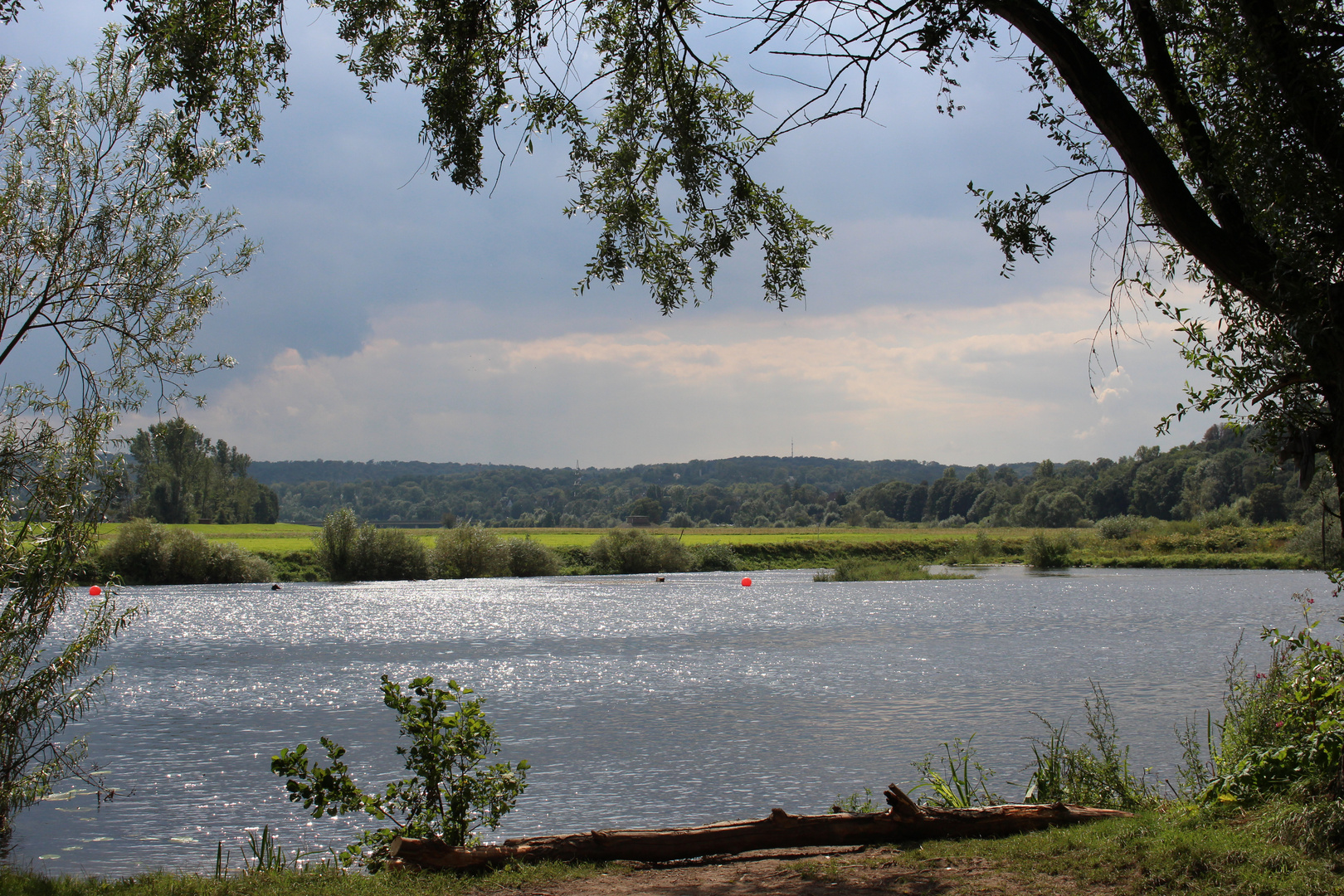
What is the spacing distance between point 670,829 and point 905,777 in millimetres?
7371

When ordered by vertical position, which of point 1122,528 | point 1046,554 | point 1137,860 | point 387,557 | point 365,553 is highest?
point 1137,860

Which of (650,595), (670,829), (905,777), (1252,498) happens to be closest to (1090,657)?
Result: (905,777)

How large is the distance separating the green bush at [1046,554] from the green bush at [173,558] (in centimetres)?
5928

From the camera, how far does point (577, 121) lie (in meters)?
10.6

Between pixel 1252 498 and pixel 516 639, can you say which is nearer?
pixel 516 639

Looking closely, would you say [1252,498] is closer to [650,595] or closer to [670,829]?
[650,595]

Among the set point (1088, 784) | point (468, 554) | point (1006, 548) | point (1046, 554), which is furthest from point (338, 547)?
point (1006, 548)

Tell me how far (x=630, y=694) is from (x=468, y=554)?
4611 centimetres

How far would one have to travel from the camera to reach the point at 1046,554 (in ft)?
244

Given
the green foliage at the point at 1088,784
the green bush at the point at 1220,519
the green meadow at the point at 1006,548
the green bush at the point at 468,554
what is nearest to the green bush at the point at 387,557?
the green bush at the point at 468,554

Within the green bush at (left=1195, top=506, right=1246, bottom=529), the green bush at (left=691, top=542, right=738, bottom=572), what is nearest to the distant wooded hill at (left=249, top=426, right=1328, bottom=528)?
the green bush at (left=1195, top=506, right=1246, bottom=529)

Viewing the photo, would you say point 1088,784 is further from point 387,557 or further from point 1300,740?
point 387,557

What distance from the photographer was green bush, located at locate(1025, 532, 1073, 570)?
74188mm

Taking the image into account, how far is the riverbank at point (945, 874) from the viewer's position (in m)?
6.34
